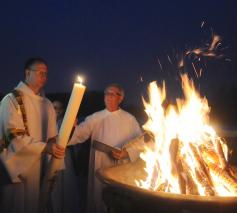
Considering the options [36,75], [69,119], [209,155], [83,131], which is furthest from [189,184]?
[83,131]

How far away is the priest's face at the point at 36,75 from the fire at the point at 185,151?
1211 mm

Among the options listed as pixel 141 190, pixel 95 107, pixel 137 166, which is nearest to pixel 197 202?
pixel 141 190

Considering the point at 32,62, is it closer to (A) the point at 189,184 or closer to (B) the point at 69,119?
(B) the point at 69,119

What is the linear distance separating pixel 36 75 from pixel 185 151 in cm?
178

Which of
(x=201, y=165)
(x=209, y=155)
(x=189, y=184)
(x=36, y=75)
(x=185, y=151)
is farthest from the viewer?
(x=36, y=75)

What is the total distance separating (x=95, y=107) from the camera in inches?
522

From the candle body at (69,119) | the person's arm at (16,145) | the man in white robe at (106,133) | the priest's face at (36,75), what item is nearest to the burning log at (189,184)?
the candle body at (69,119)

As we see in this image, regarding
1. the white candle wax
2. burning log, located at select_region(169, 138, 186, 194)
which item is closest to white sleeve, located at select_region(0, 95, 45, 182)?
the white candle wax

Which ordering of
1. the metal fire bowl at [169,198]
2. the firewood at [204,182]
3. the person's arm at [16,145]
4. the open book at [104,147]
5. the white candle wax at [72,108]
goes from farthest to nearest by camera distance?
the open book at [104,147], the person's arm at [16,145], the firewood at [204,182], the white candle wax at [72,108], the metal fire bowl at [169,198]

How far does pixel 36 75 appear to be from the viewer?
170 inches

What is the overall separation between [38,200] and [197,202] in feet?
6.94

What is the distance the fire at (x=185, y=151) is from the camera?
3.79 m

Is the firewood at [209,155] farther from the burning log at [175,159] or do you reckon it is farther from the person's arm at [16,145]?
the person's arm at [16,145]

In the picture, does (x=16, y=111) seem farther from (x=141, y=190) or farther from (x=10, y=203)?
(x=141, y=190)
